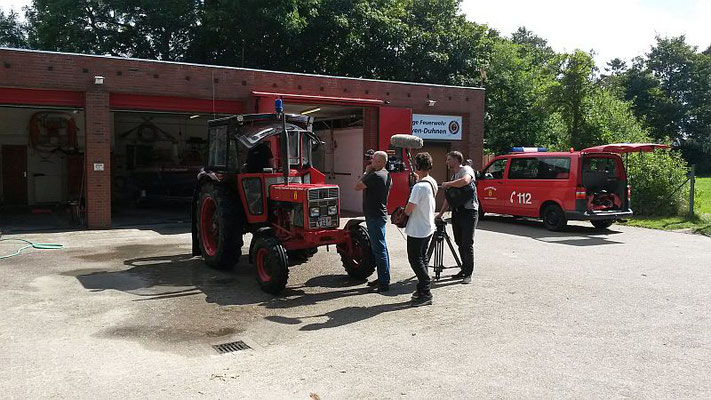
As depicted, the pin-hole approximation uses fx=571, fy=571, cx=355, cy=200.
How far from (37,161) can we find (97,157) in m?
8.14

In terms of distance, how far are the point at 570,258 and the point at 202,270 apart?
20.9 ft

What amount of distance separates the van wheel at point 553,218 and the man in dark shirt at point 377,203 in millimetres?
7553

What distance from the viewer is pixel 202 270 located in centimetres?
892

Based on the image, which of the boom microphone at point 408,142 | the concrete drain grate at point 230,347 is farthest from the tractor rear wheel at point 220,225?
the concrete drain grate at point 230,347

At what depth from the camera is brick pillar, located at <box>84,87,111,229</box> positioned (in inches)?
529

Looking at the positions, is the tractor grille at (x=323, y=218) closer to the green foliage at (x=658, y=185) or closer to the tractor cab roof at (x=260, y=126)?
the tractor cab roof at (x=260, y=126)

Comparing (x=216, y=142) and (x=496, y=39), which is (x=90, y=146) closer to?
(x=216, y=142)

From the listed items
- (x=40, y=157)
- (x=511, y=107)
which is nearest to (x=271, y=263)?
(x=40, y=157)

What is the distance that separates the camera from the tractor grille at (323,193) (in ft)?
24.3

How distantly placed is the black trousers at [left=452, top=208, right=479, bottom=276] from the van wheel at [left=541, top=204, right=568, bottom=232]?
6.16 meters

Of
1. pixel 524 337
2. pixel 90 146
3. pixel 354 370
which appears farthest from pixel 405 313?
pixel 90 146

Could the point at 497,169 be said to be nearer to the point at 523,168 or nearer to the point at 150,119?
the point at 523,168

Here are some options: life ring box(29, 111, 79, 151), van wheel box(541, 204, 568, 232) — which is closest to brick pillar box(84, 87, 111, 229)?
life ring box(29, 111, 79, 151)

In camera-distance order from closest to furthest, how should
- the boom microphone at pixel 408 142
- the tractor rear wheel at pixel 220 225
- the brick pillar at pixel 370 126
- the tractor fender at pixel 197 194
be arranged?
the boom microphone at pixel 408 142, the tractor rear wheel at pixel 220 225, the tractor fender at pixel 197 194, the brick pillar at pixel 370 126
